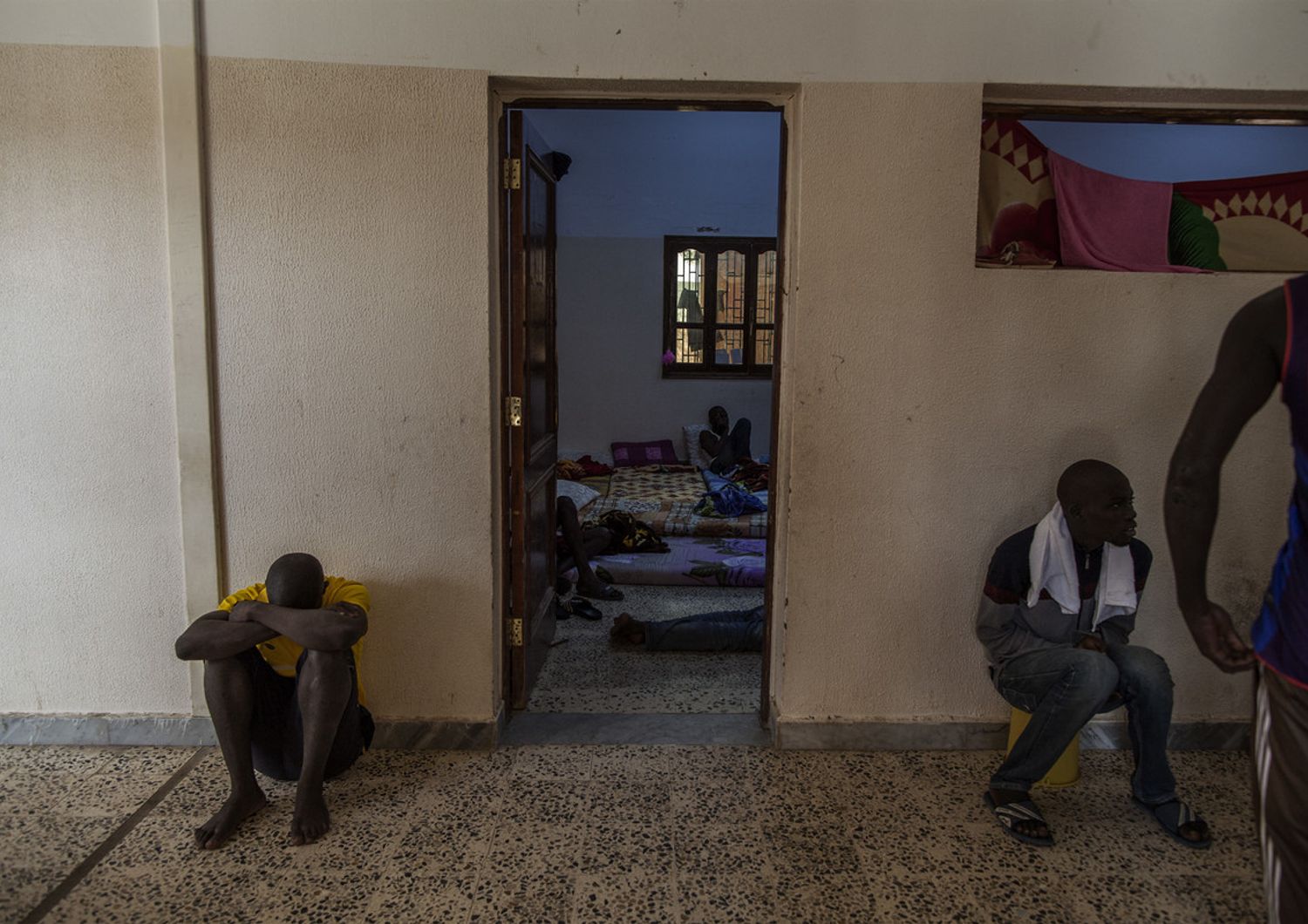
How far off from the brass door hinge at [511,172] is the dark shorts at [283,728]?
1538mm

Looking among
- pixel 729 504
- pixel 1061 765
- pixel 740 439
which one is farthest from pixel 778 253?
pixel 740 439

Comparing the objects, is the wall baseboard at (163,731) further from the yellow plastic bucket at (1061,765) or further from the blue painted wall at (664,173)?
the blue painted wall at (664,173)

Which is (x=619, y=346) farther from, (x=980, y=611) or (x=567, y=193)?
(x=980, y=611)

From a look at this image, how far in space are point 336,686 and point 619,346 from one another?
18.7ft

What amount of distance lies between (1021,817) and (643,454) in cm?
555

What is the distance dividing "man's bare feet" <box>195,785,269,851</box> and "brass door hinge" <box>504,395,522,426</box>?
1319 millimetres

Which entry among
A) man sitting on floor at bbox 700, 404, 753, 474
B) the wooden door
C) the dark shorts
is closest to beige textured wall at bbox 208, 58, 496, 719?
the wooden door

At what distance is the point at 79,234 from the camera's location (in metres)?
2.82

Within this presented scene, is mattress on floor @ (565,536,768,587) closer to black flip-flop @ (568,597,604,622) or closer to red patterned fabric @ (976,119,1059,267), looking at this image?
black flip-flop @ (568,597,604,622)

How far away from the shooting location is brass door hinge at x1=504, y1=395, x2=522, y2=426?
3.05 meters

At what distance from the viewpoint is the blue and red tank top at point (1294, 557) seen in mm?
1383

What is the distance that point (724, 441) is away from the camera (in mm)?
7680

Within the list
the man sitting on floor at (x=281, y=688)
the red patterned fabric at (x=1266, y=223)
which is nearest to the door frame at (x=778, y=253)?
the man sitting on floor at (x=281, y=688)

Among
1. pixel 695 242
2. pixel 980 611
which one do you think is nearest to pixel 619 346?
pixel 695 242
